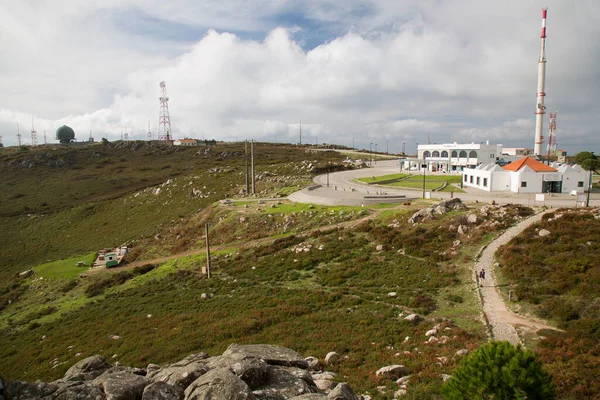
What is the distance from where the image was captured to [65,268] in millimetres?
43719

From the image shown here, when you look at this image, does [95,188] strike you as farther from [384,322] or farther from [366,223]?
[384,322]

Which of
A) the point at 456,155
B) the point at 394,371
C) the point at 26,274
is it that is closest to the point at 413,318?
the point at 394,371

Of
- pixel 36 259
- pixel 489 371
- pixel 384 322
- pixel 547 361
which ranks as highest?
pixel 489 371

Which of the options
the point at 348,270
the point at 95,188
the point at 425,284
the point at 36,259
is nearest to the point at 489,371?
the point at 425,284

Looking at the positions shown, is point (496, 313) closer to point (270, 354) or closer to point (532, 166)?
point (270, 354)

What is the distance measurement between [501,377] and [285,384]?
5823 mm

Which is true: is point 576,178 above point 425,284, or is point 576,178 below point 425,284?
above

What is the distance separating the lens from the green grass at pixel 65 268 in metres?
41.3

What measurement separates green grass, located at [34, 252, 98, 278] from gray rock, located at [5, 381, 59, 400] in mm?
34560

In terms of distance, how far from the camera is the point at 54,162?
126 m

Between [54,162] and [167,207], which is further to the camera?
[54,162]

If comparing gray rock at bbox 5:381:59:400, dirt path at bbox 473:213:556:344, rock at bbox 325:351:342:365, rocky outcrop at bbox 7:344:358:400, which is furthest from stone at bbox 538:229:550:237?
gray rock at bbox 5:381:59:400

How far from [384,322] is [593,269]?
41.5 ft

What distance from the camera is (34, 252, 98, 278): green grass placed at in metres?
41.3
